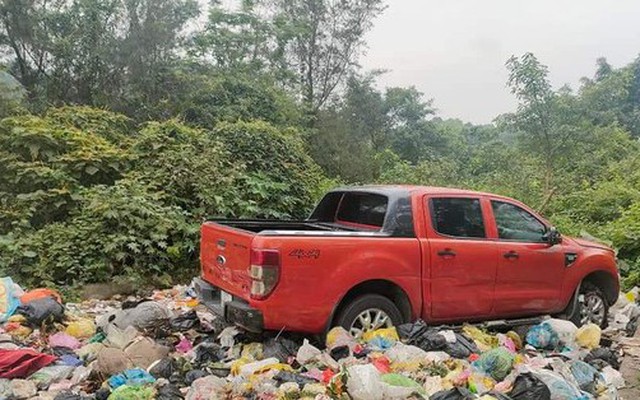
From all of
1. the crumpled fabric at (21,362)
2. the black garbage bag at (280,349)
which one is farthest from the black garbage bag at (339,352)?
the crumpled fabric at (21,362)

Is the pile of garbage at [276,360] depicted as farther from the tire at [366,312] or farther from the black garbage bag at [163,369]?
the tire at [366,312]

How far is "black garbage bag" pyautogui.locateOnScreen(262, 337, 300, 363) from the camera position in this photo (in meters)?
4.86

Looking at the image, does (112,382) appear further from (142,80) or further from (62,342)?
(142,80)

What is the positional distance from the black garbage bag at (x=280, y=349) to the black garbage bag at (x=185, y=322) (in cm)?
138

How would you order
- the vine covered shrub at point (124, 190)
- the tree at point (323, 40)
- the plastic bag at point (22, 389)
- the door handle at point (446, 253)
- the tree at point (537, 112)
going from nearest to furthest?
the plastic bag at point (22, 389) < the door handle at point (446, 253) < the vine covered shrub at point (124, 190) < the tree at point (537, 112) < the tree at point (323, 40)

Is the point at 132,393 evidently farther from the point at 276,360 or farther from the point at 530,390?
the point at 530,390

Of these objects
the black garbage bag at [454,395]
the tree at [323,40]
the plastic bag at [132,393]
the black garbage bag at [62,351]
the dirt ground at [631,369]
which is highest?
the tree at [323,40]

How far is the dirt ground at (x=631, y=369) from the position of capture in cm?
505

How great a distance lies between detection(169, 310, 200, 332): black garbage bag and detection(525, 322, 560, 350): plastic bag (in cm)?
350

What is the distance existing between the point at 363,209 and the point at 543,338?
223 cm

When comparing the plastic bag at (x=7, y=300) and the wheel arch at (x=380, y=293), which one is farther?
the plastic bag at (x=7, y=300)

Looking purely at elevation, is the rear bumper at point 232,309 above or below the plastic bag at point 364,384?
above

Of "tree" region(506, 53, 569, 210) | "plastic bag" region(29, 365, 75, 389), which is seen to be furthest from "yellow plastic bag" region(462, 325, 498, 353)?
"tree" region(506, 53, 569, 210)

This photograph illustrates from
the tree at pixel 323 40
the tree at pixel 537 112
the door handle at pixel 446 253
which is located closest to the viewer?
the door handle at pixel 446 253
